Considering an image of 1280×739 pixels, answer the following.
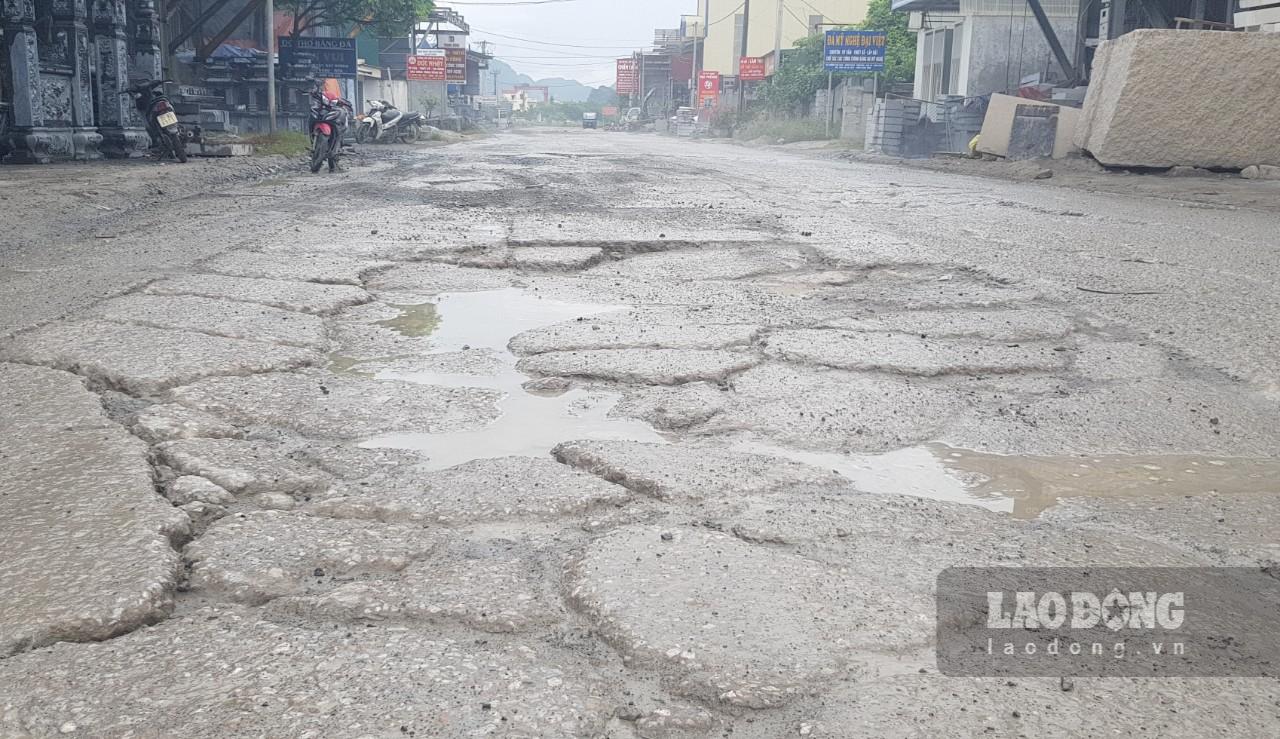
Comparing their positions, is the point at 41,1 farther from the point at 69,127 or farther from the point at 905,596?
the point at 905,596

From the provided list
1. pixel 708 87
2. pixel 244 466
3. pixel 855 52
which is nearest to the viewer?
pixel 244 466

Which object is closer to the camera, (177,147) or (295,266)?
(295,266)

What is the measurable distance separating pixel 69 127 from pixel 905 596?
1199 centimetres

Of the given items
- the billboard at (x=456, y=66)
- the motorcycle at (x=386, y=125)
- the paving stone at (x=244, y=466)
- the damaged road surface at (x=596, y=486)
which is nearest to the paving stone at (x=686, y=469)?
the damaged road surface at (x=596, y=486)

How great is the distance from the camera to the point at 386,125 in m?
23.1

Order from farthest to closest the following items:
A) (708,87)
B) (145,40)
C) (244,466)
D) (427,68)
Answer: (708,87) → (427,68) → (145,40) → (244,466)

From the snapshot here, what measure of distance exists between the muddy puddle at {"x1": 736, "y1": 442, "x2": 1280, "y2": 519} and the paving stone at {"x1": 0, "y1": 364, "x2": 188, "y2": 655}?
51.1 inches

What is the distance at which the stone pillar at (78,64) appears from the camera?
445 inches

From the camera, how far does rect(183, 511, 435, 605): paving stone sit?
173cm

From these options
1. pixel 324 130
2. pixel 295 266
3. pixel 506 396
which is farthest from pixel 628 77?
pixel 506 396

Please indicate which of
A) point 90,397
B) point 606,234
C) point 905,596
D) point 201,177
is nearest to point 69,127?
point 201,177

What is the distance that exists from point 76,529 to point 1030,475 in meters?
1.93

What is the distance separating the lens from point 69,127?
1137 cm

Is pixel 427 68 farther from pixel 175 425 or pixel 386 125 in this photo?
pixel 175 425
